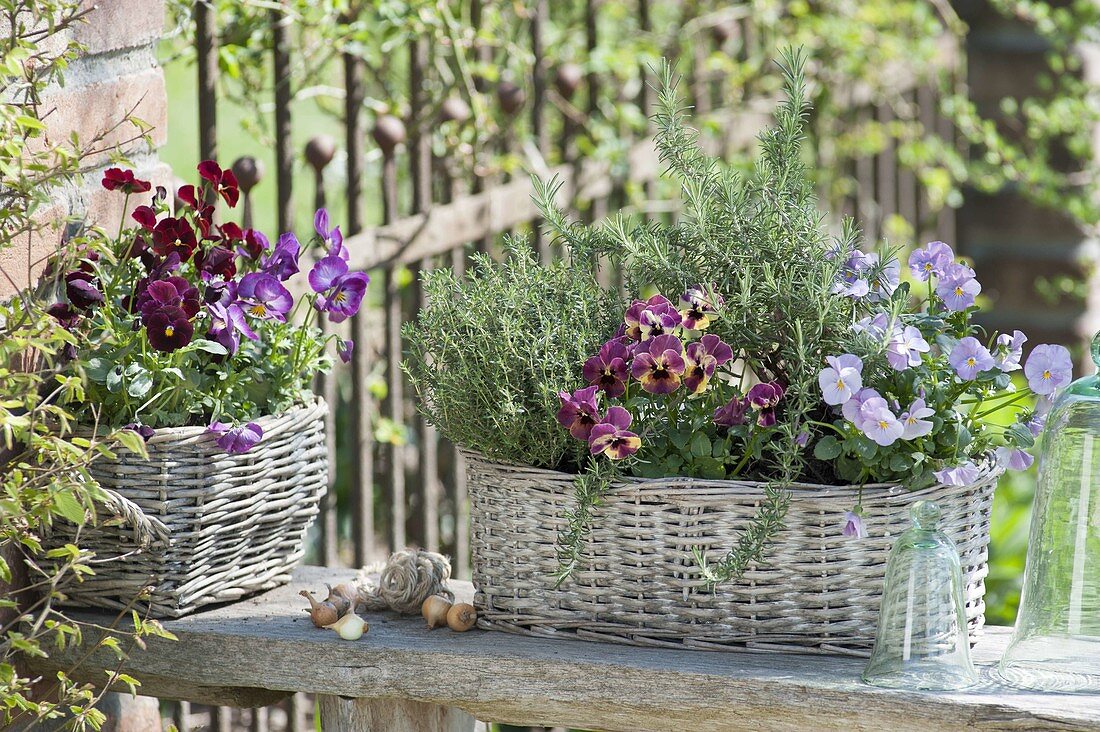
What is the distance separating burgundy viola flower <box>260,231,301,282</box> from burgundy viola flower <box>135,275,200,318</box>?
11 centimetres

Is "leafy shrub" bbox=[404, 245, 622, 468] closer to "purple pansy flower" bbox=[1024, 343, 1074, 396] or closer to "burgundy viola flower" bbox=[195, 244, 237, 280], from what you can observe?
"burgundy viola flower" bbox=[195, 244, 237, 280]

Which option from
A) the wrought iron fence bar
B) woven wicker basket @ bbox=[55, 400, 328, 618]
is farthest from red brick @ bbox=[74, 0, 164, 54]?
woven wicker basket @ bbox=[55, 400, 328, 618]

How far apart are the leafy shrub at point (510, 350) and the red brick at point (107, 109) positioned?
1.33 ft

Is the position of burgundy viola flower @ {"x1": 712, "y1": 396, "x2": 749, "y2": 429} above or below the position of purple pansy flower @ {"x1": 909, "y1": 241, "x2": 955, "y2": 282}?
below

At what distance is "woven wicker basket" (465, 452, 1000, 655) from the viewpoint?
1313 millimetres

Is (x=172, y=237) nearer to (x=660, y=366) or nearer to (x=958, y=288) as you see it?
(x=660, y=366)

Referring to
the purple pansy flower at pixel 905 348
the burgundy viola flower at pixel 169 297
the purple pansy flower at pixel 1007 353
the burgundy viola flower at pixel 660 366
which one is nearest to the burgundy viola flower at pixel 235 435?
the burgundy viola flower at pixel 169 297

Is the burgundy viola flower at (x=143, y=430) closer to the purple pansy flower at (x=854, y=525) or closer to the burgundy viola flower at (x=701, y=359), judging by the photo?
the burgundy viola flower at (x=701, y=359)

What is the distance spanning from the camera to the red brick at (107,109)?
58.9 inches

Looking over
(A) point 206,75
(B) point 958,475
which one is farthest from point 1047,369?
(A) point 206,75

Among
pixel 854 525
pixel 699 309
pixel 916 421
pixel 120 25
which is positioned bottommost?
pixel 854 525

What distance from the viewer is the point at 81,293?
139 centimetres

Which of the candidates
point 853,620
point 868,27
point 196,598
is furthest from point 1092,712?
point 868,27

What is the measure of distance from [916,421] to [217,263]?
752 millimetres
